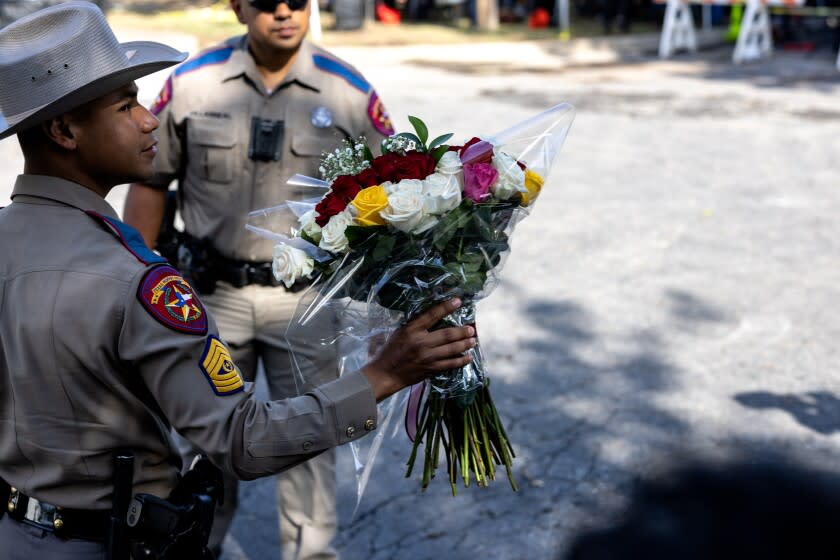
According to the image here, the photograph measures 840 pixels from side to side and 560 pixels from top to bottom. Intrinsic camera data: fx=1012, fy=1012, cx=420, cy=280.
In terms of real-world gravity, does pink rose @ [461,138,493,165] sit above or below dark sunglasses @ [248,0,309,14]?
below

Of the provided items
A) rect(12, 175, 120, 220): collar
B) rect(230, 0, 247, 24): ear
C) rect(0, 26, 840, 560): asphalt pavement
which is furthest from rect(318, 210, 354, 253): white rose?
rect(0, 26, 840, 560): asphalt pavement

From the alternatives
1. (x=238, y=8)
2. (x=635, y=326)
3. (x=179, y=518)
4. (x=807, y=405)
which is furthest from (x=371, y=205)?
(x=635, y=326)

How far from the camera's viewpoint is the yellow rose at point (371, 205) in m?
2.16

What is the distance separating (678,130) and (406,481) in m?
7.90

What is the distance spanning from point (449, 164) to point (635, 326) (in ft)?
12.8

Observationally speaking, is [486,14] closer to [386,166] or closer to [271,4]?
[271,4]

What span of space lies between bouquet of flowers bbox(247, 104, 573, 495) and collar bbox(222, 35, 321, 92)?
1.00m

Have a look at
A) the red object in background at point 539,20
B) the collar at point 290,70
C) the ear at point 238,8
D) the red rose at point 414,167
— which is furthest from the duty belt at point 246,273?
the red object in background at point 539,20

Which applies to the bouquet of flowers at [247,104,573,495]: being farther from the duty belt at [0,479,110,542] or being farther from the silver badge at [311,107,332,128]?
the silver badge at [311,107,332,128]

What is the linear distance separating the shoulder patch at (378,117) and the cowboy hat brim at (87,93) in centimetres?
150

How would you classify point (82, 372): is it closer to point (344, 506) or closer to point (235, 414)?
point (235, 414)

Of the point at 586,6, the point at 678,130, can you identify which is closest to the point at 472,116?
the point at 678,130

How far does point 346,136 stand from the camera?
11.4ft

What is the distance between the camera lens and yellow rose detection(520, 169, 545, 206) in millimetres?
2393
